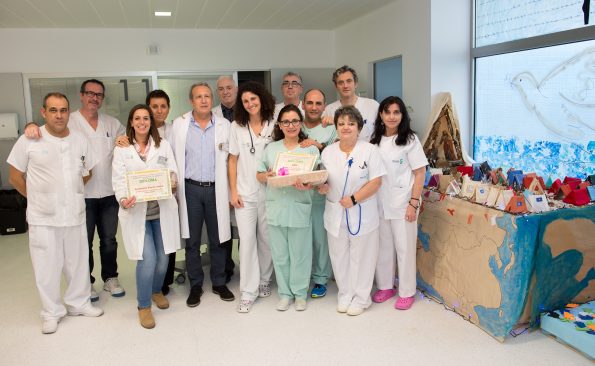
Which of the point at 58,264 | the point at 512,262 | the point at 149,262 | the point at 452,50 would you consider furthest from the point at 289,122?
the point at 452,50

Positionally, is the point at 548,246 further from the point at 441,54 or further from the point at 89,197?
the point at 89,197

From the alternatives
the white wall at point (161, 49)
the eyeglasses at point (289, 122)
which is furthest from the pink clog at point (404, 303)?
the white wall at point (161, 49)

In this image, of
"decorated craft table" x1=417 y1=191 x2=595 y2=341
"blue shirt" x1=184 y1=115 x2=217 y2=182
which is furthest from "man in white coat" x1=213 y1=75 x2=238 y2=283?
"decorated craft table" x1=417 y1=191 x2=595 y2=341

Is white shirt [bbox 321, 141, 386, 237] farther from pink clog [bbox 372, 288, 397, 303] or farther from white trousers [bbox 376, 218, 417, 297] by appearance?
pink clog [bbox 372, 288, 397, 303]

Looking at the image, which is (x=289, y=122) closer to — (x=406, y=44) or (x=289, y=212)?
(x=289, y=212)

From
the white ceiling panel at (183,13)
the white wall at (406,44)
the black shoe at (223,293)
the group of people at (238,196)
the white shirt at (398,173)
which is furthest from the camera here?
the white ceiling panel at (183,13)

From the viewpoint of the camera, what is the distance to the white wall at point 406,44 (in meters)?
4.69

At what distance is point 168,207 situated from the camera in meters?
2.91

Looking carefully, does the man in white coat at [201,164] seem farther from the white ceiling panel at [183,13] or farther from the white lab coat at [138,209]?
the white ceiling panel at [183,13]

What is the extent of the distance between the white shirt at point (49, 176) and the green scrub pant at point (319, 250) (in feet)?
5.08

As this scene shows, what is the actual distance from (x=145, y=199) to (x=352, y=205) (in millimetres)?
1227

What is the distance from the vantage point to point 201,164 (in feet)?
10.1

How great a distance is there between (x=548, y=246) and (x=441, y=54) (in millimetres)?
2606

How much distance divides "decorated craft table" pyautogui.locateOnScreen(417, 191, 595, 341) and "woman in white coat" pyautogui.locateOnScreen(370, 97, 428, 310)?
0.24 metres
